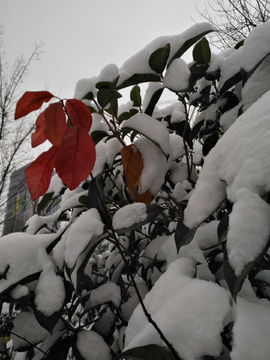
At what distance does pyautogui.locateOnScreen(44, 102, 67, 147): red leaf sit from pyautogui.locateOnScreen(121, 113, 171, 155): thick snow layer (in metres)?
0.16

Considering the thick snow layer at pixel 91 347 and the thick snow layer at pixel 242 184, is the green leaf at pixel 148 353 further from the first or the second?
the thick snow layer at pixel 91 347

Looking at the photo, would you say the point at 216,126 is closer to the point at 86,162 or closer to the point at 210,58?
the point at 210,58

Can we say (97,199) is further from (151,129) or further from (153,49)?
(153,49)

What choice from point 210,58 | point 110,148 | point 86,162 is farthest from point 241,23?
point 86,162

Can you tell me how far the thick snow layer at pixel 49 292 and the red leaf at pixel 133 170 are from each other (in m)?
0.25

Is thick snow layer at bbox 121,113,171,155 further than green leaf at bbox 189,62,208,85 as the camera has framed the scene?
No

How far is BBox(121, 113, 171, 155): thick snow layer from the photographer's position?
498 millimetres

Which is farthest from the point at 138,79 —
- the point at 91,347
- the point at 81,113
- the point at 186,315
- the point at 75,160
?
the point at 91,347

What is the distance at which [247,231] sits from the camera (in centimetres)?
22

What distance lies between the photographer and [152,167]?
523 millimetres

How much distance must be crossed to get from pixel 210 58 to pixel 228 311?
24.5 inches

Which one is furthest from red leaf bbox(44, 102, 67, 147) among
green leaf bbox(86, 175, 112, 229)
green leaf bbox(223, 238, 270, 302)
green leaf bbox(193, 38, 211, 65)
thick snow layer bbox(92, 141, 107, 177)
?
green leaf bbox(193, 38, 211, 65)

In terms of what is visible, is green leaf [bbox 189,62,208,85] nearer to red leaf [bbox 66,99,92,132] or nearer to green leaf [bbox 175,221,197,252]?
red leaf [bbox 66,99,92,132]

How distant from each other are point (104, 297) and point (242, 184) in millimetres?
514
